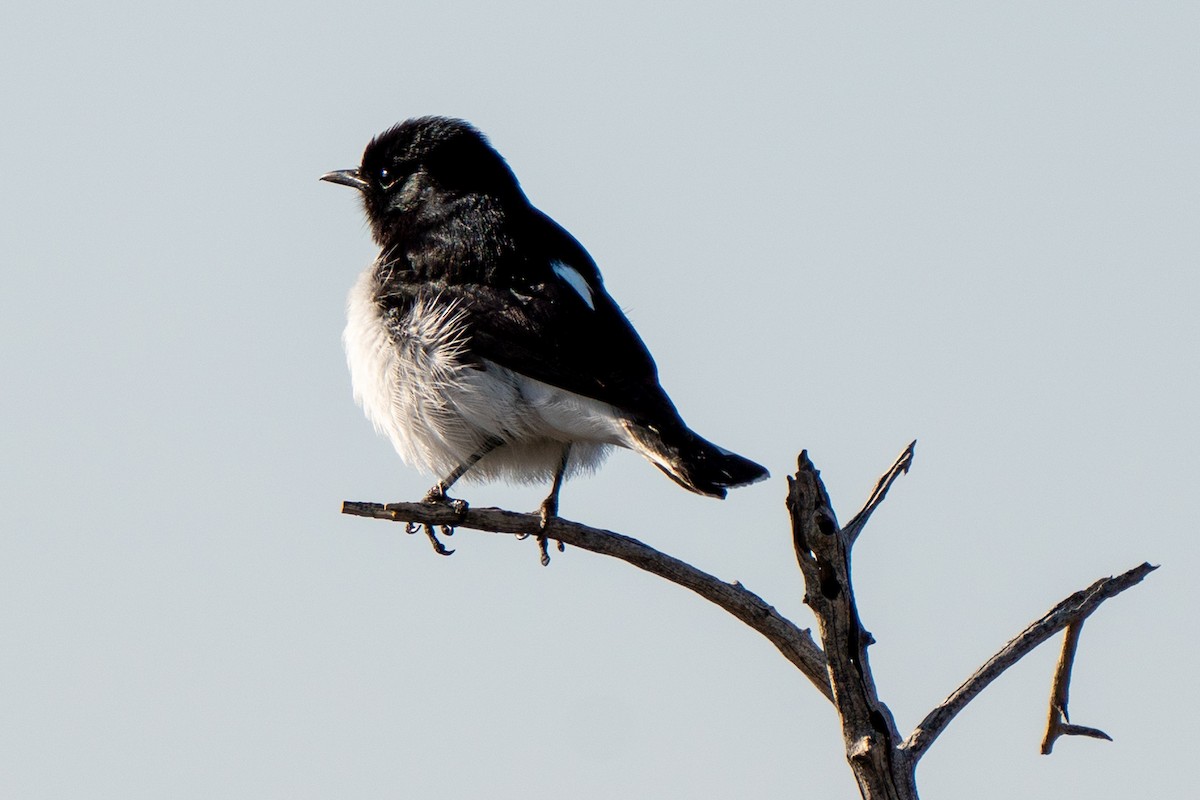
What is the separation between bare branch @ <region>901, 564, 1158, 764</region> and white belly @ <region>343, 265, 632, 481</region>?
2.48 meters

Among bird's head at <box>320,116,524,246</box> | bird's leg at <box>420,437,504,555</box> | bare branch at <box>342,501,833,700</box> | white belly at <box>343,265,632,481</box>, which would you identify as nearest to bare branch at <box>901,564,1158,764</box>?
bare branch at <box>342,501,833,700</box>

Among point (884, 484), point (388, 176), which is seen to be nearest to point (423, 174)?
point (388, 176)

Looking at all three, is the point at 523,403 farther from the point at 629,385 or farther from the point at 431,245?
the point at 431,245

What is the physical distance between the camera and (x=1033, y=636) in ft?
17.9

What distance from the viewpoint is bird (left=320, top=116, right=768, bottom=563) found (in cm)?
754

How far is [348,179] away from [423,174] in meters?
0.67

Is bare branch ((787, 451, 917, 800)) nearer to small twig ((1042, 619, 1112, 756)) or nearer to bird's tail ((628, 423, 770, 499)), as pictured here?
small twig ((1042, 619, 1112, 756))

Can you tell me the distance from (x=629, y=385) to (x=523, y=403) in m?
0.56

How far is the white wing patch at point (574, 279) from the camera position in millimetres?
8328

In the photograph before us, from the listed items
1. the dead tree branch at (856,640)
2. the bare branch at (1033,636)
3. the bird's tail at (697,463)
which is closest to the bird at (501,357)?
the bird's tail at (697,463)

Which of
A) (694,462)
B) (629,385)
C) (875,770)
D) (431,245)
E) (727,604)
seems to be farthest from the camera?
(431,245)

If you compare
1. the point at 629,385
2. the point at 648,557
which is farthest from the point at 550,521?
the point at 629,385

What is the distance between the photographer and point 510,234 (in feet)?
28.3

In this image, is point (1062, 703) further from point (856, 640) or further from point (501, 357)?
point (501, 357)
